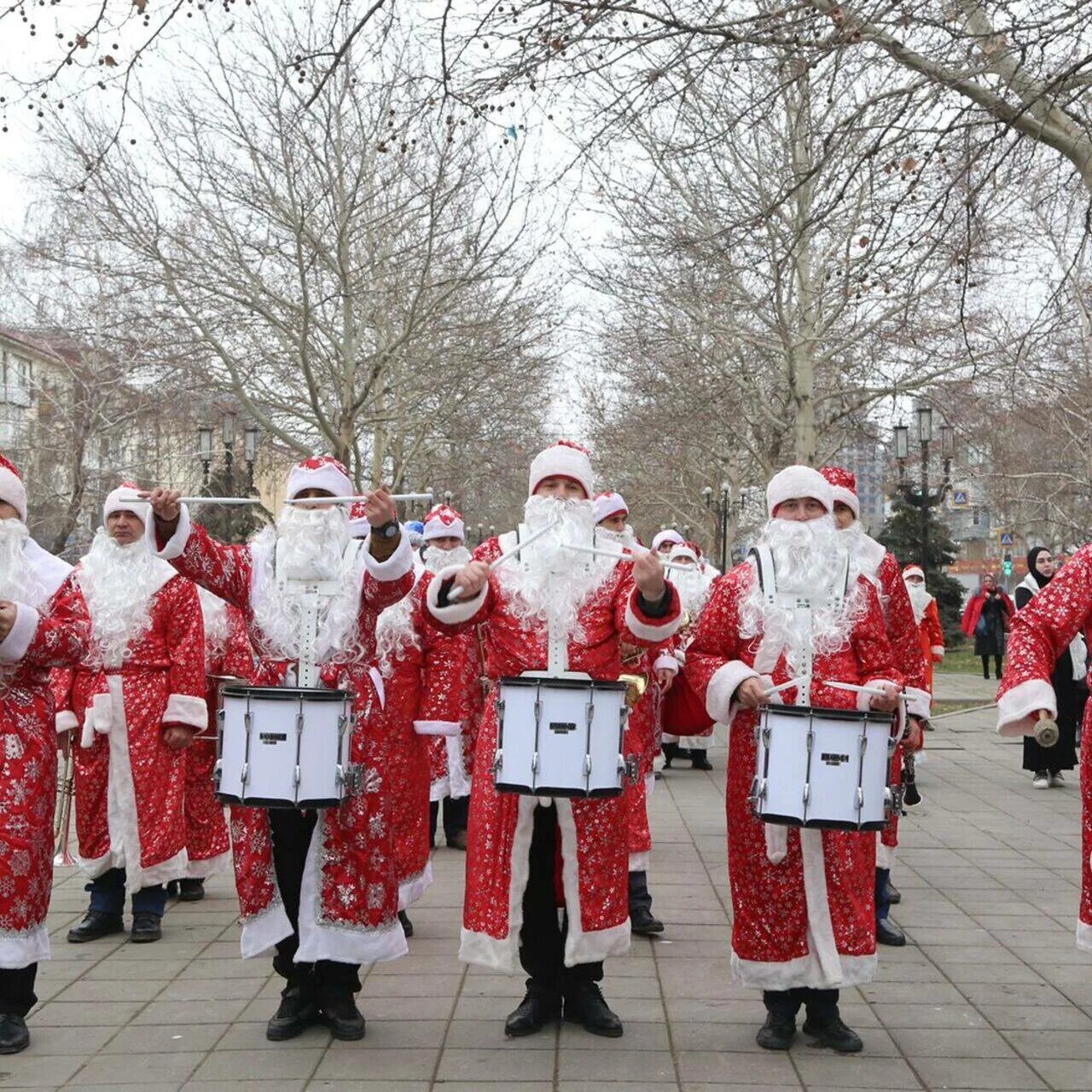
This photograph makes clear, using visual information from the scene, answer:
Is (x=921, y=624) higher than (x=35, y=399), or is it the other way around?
(x=35, y=399)

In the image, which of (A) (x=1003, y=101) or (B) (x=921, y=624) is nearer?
(A) (x=1003, y=101)

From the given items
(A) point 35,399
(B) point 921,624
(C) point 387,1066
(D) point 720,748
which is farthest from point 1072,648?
(A) point 35,399

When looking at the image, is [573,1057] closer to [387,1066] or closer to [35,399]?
[387,1066]

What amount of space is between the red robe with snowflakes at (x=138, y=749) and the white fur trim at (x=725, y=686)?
2725 millimetres

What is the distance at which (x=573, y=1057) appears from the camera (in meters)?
5.03

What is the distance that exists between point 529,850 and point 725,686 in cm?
92

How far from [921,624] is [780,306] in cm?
1079

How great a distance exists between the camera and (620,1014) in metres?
5.59

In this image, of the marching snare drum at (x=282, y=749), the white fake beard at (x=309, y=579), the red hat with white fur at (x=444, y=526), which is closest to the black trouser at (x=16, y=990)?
the marching snare drum at (x=282, y=749)

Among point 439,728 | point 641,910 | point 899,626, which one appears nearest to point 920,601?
point 641,910

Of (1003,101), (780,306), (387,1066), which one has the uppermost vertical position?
(780,306)

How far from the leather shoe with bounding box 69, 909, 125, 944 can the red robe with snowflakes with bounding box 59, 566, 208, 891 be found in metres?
0.21

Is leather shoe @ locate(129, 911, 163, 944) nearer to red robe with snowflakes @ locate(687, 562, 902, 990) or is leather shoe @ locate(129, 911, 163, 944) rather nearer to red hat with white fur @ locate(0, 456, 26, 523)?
red hat with white fur @ locate(0, 456, 26, 523)

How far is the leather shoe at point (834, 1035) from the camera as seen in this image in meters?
5.13
